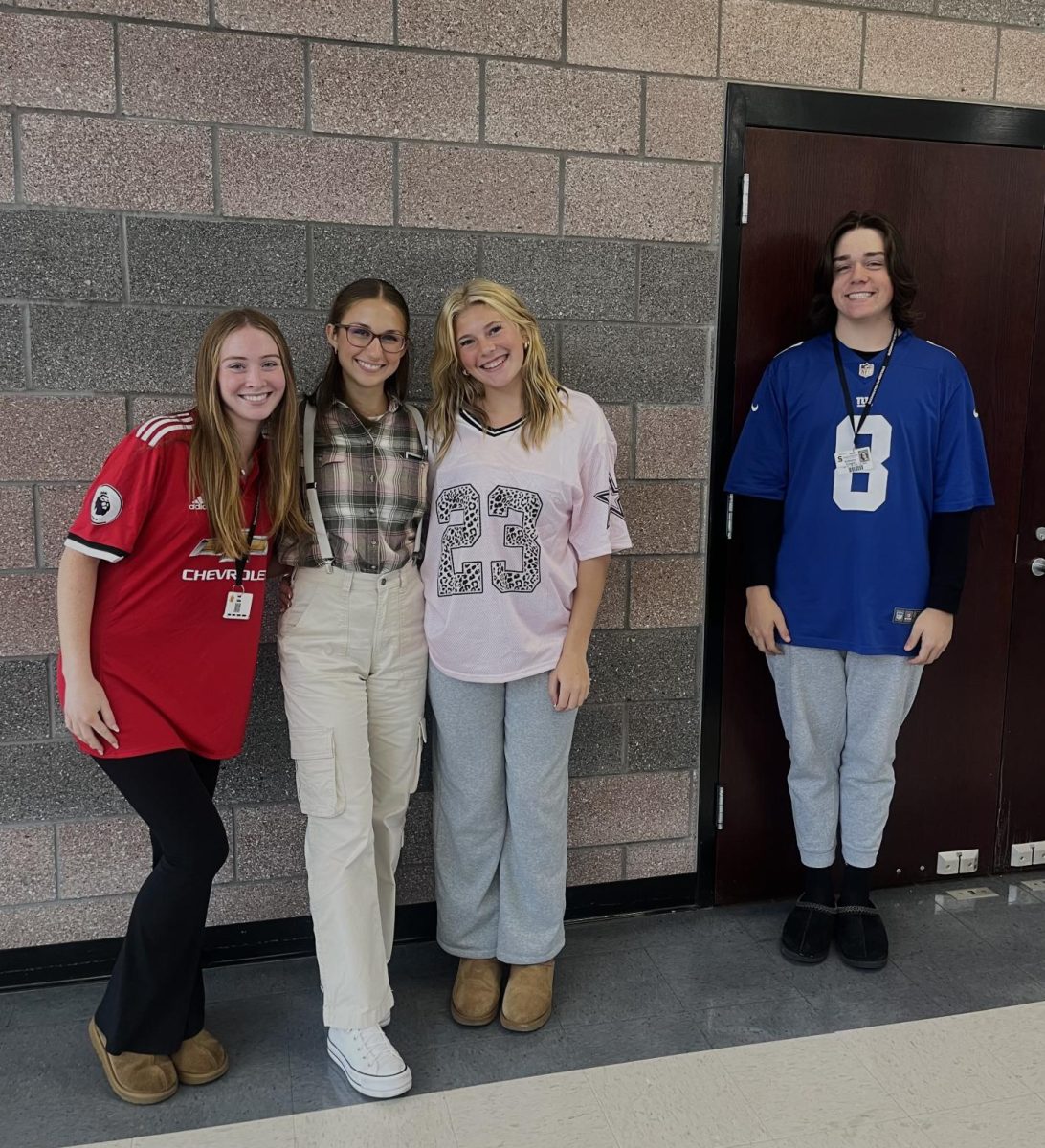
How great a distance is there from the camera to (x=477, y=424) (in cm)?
197

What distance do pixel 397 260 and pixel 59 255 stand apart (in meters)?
0.69

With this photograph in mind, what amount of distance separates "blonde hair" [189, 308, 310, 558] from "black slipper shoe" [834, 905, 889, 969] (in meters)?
1.64

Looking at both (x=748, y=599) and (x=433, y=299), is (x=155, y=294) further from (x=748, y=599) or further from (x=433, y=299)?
(x=748, y=599)

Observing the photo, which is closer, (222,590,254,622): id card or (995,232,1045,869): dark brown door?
(222,590,254,622): id card

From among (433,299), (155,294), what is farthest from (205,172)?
(433,299)

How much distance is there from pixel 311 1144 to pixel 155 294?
1676mm

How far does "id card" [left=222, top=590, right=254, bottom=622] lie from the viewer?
1.80 metres

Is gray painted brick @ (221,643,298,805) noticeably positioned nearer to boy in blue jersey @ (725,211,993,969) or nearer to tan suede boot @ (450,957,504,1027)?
tan suede boot @ (450,957,504,1027)

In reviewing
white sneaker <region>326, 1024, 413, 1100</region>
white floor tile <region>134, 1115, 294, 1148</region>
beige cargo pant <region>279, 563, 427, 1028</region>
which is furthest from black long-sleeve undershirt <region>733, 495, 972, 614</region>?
white floor tile <region>134, 1115, 294, 1148</region>

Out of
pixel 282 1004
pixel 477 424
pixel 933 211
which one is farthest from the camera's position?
pixel 933 211

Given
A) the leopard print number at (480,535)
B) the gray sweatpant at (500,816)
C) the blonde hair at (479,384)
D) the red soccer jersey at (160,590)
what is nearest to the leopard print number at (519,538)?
the leopard print number at (480,535)

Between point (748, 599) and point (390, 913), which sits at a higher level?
point (748, 599)

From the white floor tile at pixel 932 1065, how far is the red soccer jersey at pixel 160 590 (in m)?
1.45

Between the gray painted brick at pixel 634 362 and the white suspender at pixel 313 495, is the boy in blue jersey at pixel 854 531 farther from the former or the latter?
the white suspender at pixel 313 495
